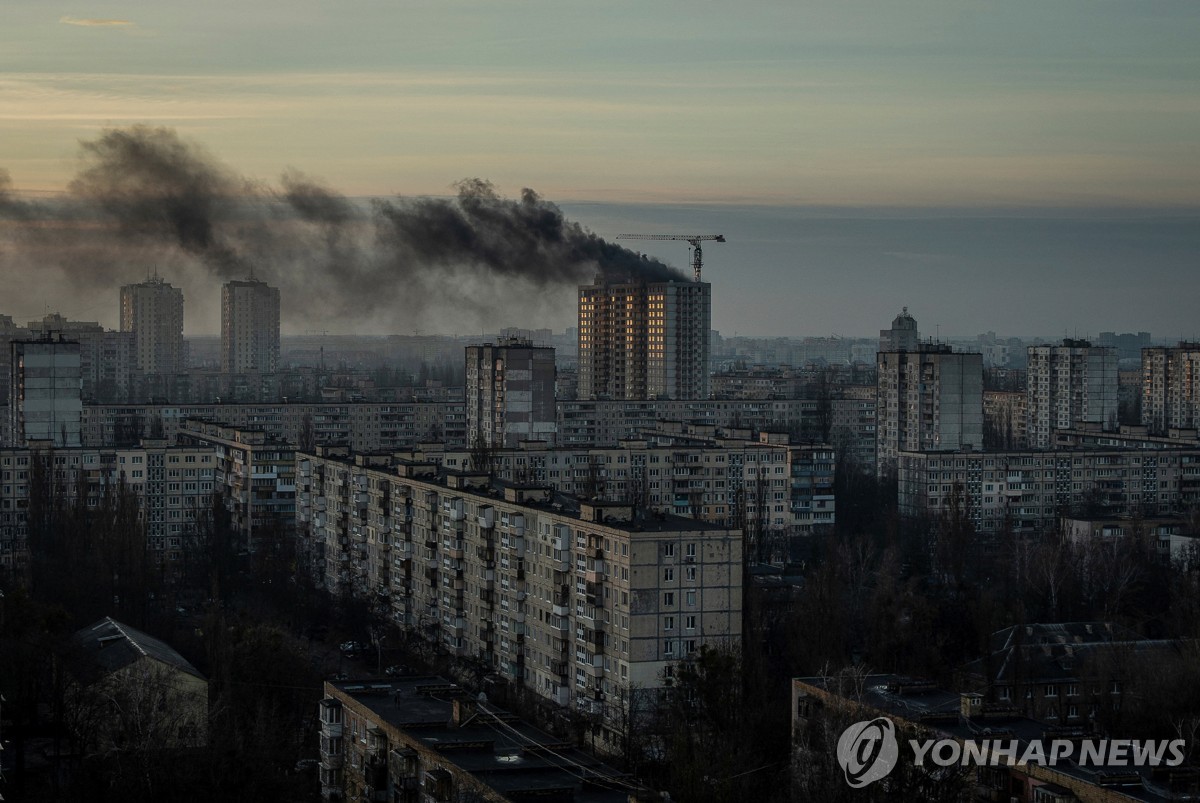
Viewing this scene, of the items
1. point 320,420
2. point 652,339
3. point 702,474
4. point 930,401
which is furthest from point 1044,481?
point 652,339

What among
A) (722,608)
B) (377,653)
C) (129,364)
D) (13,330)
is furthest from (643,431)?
(129,364)

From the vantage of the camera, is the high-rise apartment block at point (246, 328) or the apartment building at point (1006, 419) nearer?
the apartment building at point (1006, 419)

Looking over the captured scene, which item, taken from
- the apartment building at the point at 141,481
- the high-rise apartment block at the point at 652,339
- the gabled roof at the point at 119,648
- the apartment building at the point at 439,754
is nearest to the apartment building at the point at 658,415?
the high-rise apartment block at the point at 652,339

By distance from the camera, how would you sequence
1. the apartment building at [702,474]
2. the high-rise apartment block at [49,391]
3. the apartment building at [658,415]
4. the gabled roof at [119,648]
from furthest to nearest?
the apartment building at [658,415] → the high-rise apartment block at [49,391] → the apartment building at [702,474] → the gabled roof at [119,648]

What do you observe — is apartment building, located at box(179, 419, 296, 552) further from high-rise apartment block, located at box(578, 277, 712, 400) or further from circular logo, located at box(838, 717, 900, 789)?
high-rise apartment block, located at box(578, 277, 712, 400)

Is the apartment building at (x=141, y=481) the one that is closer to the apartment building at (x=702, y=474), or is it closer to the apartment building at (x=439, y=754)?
the apartment building at (x=702, y=474)

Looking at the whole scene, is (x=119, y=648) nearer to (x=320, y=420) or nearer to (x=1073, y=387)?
(x=320, y=420)
